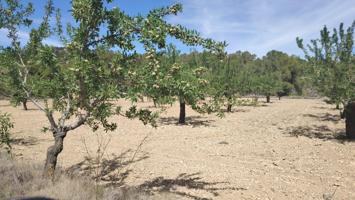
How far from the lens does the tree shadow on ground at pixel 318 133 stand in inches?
755

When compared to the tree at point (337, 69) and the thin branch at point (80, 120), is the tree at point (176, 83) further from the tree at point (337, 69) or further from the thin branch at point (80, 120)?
the tree at point (337, 69)

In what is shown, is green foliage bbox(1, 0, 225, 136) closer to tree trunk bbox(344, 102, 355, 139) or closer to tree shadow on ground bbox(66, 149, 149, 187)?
tree shadow on ground bbox(66, 149, 149, 187)

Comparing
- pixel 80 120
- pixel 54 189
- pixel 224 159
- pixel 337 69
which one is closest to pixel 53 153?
pixel 80 120

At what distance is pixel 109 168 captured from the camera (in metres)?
13.1

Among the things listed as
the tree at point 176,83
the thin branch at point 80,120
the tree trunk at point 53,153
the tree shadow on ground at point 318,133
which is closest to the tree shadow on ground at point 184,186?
the tree trunk at point 53,153

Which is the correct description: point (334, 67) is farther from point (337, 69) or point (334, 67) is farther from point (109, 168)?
point (109, 168)

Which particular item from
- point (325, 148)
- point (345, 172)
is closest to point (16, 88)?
point (345, 172)

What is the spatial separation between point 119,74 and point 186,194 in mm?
4300

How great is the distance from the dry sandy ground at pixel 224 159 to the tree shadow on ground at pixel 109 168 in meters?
0.04

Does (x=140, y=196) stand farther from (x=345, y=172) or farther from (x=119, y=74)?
(x=345, y=172)

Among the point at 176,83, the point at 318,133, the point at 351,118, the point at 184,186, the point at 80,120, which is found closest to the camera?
the point at 176,83

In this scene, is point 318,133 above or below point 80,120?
below

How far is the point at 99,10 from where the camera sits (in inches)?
321

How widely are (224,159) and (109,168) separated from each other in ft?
15.3
